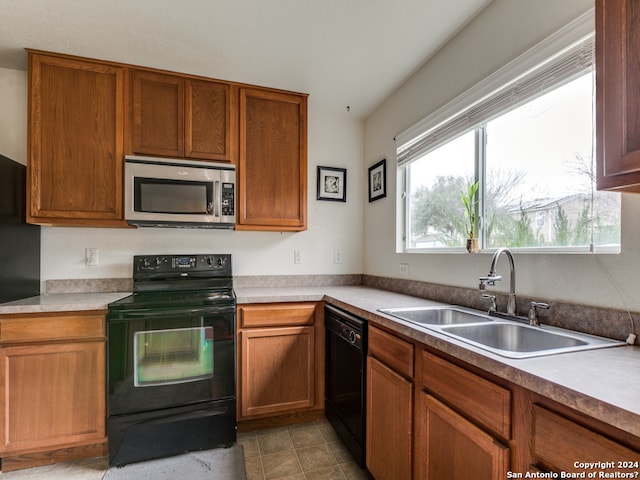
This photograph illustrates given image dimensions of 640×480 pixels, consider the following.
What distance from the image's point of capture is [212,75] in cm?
225

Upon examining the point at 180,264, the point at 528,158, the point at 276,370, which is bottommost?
the point at 276,370

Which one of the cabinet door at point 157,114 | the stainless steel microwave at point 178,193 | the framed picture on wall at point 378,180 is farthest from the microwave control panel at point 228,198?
the framed picture on wall at point 378,180

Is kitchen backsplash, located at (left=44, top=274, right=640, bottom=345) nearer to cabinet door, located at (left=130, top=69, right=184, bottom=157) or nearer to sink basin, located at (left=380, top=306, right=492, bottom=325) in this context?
sink basin, located at (left=380, top=306, right=492, bottom=325)

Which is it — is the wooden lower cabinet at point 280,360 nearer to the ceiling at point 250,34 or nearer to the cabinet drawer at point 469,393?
the cabinet drawer at point 469,393

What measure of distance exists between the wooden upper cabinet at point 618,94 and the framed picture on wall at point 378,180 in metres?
1.70

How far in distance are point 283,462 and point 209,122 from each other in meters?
2.21

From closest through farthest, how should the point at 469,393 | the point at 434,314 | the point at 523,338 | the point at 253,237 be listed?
the point at 469,393 → the point at 523,338 → the point at 434,314 → the point at 253,237

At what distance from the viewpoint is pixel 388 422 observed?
1423 millimetres

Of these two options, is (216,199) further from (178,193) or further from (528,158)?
(528,158)

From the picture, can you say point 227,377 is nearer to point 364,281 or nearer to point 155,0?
point 364,281

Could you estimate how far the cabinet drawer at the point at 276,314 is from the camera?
2.07 meters

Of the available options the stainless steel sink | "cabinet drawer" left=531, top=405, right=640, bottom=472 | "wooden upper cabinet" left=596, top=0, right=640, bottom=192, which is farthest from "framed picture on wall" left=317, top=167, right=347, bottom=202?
"cabinet drawer" left=531, top=405, right=640, bottom=472

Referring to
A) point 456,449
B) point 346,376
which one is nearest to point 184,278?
point 346,376

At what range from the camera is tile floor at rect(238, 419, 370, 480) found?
5.57ft
